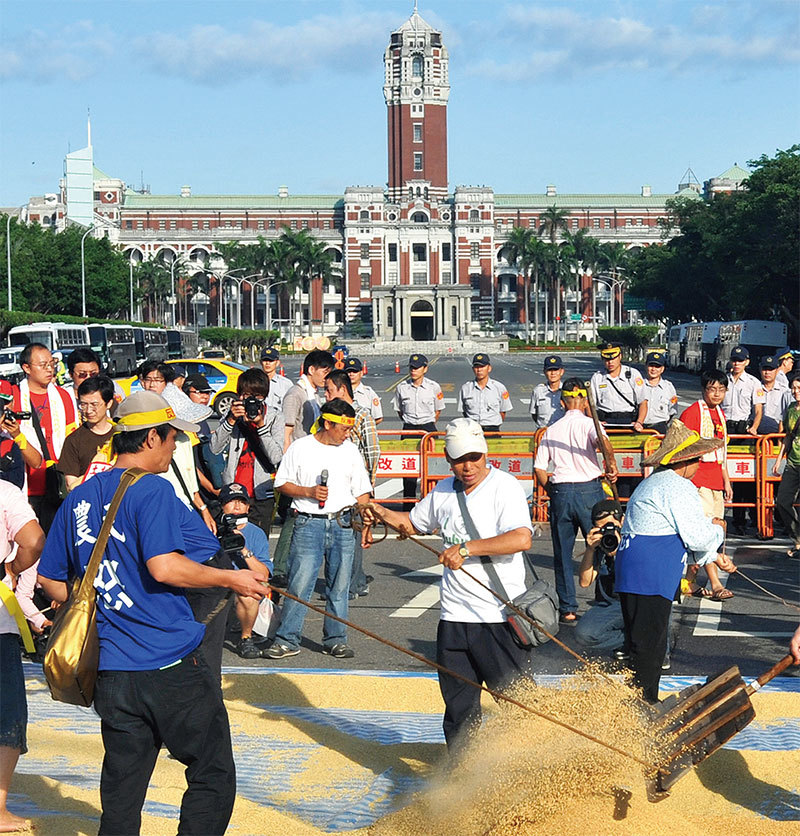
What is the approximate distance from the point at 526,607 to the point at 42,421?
5.10 meters

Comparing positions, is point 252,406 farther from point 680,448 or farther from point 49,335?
point 49,335

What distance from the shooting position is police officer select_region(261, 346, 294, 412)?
13227 mm

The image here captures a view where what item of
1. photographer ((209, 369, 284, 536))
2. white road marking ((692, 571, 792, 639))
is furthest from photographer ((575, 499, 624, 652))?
photographer ((209, 369, 284, 536))

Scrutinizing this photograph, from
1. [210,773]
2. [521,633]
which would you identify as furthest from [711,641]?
[210,773]

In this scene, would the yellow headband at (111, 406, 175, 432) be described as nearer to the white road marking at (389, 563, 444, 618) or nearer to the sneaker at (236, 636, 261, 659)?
the sneaker at (236, 636, 261, 659)

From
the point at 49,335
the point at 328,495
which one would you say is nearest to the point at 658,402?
the point at 328,495

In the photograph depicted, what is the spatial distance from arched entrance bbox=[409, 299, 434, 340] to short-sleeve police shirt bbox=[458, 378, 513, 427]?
414ft

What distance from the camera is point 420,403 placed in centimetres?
1537

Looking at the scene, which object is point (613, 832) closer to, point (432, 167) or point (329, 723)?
point (329, 723)

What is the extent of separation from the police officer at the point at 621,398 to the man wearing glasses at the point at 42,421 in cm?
Answer: 717

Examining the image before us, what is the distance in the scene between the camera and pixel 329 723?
7.16m

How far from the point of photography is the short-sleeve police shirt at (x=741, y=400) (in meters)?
14.9

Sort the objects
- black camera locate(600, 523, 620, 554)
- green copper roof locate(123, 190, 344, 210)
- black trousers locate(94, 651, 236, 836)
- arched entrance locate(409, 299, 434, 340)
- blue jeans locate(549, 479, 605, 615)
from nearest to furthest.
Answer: black trousers locate(94, 651, 236, 836)
black camera locate(600, 523, 620, 554)
blue jeans locate(549, 479, 605, 615)
arched entrance locate(409, 299, 434, 340)
green copper roof locate(123, 190, 344, 210)

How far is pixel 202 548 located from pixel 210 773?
0.84 meters
